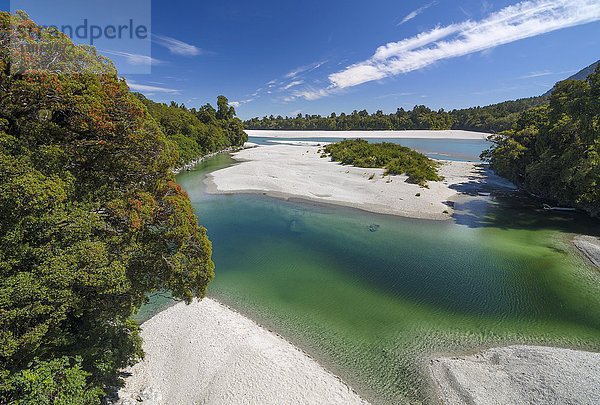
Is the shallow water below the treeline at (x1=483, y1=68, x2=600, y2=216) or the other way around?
below

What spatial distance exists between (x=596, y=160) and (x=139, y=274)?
38.9 meters

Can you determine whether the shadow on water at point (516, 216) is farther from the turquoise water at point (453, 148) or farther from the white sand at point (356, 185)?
the turquoise water at point (453, 148)

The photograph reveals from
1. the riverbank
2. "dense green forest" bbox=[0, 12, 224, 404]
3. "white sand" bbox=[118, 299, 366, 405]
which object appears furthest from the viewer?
the riverbank

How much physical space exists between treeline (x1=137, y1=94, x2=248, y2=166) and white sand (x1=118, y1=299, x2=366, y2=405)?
41.1 m

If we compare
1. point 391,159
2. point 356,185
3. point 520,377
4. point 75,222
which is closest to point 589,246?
point 520,377

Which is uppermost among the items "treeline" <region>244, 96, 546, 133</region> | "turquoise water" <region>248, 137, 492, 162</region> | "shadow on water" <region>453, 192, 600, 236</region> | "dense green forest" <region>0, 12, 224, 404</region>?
"treeline" <region>244, 96, 546, 133</region>

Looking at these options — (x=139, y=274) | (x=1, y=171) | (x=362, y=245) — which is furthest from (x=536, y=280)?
(x=1, y=171)

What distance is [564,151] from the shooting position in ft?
105

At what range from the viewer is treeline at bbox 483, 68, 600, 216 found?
26156 millimetres

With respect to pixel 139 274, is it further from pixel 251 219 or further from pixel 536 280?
pixel 536 280

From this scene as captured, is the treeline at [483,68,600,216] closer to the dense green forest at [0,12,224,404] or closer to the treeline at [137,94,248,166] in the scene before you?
the dense green forest at [0,12,224,404]

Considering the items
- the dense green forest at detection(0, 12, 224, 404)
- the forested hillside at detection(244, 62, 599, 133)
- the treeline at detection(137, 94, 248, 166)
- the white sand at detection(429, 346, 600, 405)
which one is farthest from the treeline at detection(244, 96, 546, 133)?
the dense green forest at detection(0, 12, 224, 404)

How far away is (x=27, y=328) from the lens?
7500 mm

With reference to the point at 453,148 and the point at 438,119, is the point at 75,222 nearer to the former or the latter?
the point at 453,148
